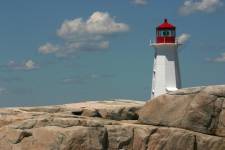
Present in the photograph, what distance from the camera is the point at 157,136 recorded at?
76.8 feet

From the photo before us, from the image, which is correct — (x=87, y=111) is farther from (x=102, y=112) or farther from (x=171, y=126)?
(x=171, y=126)

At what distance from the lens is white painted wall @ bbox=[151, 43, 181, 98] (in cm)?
3984

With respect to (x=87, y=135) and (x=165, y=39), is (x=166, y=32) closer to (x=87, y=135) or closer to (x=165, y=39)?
(x=165, y=39)

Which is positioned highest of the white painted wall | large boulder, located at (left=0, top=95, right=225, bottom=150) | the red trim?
the red trim

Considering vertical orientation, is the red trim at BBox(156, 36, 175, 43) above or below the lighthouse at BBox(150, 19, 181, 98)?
above

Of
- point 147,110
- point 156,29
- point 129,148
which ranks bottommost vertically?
point 129,148

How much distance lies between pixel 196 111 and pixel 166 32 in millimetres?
18831

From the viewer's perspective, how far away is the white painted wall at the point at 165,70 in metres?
39.8

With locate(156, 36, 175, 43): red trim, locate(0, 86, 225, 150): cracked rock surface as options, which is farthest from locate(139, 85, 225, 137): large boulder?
locate(156, 36, 175, 43): red trim

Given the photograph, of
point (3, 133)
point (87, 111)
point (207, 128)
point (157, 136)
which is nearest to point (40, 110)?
point (87, 111)

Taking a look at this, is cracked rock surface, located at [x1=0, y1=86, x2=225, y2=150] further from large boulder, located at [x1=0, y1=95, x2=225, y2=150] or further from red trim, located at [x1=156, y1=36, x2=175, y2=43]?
red trim, located at [x1=156, y1=36, x2=175, y2=43]

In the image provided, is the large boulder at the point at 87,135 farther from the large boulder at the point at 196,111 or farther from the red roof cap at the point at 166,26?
the red roof cap at the point at 166,26

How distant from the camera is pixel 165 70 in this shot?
131 feet

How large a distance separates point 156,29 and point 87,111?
17477 millimetres
